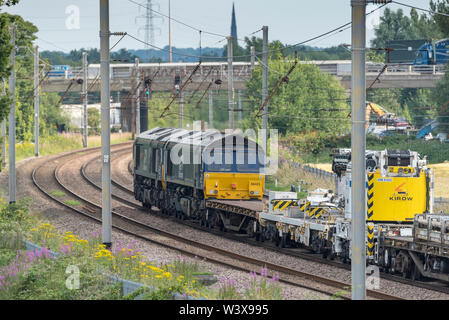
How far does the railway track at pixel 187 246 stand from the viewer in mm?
21141

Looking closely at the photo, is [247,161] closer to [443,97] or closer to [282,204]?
[282,204]

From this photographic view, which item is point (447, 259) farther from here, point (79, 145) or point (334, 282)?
point (79, 145)

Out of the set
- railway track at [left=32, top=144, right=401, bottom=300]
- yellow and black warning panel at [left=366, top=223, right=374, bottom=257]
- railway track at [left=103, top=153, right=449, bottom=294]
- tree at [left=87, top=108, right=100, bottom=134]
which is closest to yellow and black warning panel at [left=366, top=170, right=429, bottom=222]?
yellow and black warning panel at [left=366, top=223, right=374, bottom=257]

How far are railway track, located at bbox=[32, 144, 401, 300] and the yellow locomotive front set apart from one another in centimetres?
286

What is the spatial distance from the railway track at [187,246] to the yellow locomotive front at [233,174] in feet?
9.37

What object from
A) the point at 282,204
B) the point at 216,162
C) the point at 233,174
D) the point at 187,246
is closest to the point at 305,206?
the point at 282,204

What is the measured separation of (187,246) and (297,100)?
34.8m

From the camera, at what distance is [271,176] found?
48688mm

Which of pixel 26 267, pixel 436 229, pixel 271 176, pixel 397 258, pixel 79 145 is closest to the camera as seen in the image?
pixel 26 267

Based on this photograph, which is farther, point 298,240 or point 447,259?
Result: point 298,240

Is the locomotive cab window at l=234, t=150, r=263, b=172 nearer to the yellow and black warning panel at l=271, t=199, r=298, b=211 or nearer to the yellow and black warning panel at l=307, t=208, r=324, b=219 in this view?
the yellow and black warning panel at l=271, t=199, r=298, b=211

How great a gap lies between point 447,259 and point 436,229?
86cm
